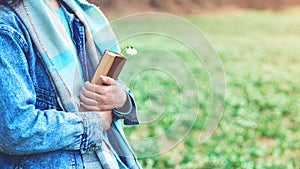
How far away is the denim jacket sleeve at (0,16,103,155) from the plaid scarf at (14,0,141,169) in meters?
0.05

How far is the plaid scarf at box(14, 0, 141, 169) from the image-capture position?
160 centimetres

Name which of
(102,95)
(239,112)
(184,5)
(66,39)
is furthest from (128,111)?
(184,5)

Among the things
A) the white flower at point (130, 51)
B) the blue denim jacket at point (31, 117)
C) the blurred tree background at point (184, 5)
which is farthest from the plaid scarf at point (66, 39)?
the blurred tree background at point (184, 5)

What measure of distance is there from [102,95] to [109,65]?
80 millimetres

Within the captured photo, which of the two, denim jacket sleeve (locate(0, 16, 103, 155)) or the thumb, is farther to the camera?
the thumb

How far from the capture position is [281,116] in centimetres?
712

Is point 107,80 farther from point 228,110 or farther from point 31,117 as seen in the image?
point 228,110

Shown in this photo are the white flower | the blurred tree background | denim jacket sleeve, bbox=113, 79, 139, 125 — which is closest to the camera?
the white flower

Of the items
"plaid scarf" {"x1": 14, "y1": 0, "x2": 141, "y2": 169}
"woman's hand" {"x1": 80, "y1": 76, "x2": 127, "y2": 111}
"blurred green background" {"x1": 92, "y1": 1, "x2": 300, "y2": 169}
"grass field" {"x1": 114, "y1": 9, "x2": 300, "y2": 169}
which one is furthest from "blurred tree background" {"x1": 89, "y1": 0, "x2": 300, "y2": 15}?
"woman's hand" {"x1": 80, "y1": 76, "x2": 127, "y2": 111}

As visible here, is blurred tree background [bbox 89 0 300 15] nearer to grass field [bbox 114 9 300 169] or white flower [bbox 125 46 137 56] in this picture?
grass field [bbox 114 9 300 169]

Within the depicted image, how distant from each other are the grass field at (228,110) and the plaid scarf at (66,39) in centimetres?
10

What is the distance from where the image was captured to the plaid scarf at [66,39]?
1.60 metres

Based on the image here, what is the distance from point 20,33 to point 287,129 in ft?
17.2

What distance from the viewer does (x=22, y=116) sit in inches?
60.2
